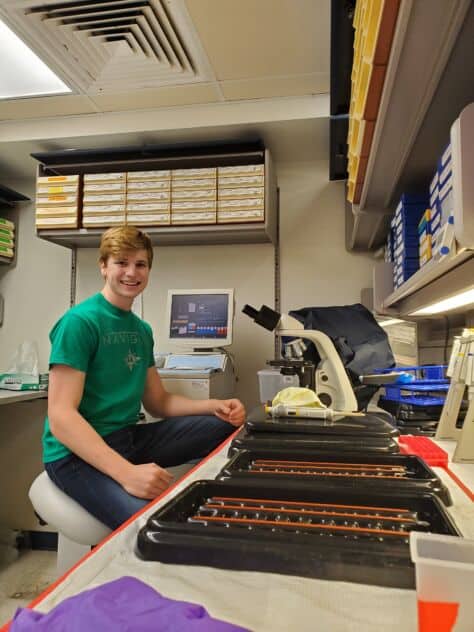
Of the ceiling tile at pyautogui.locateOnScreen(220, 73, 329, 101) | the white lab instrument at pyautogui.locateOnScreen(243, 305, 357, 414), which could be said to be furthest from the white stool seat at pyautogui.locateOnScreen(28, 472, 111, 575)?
the ceiling tile at pyautogui.locateOnScreen(220, 73, 329, 101)

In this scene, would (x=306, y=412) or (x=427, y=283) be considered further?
(x=427, y=283)

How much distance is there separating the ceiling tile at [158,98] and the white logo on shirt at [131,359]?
4.68ft

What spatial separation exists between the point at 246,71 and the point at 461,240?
5.36ft

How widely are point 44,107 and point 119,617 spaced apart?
261 cm

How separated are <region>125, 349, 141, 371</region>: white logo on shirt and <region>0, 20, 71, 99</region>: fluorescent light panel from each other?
144 cm

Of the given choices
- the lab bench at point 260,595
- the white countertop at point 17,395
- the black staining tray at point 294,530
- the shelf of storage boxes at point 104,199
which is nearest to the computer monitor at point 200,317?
the shelf of storage boxes at point 104,199

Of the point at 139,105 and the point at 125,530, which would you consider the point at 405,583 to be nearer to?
the point at 125,530

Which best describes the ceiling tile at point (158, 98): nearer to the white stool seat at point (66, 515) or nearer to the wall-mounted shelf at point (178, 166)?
the wall-mounted shelf at point (178, 166)

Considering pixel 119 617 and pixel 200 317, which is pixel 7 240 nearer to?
pixel 200 317

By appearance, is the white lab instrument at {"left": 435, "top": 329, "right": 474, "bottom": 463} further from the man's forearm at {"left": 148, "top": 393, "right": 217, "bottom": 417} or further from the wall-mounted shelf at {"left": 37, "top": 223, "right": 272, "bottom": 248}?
the wall-mounted shelf at {"left": 37, "top": 223, "right": 272, "bottom": 248}

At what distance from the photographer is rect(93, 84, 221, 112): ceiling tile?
2.21 m

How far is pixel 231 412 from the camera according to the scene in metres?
1.54

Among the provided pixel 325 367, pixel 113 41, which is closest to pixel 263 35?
pixel 113 41

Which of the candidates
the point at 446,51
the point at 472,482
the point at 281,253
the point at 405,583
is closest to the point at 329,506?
the point at 405,583
